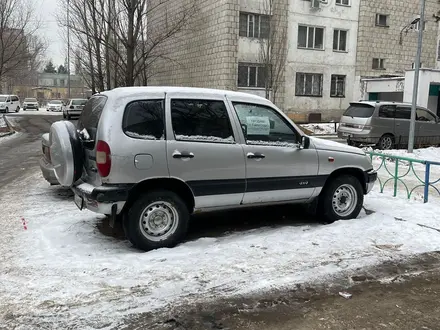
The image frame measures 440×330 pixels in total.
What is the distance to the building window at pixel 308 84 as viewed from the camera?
29.0 metres

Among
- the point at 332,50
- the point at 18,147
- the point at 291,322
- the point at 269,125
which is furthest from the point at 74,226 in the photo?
the point at 332,50

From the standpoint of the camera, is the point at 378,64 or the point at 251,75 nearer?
the point at 251,75

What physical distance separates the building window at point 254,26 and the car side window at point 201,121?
22.4 meters

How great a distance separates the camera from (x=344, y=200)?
6531 millimetres

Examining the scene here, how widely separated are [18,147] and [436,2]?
29823 mm

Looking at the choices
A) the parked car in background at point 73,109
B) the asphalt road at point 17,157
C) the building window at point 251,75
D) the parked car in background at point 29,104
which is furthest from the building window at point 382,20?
the parked car in background at point 29,104

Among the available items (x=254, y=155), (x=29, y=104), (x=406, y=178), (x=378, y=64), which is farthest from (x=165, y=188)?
(x=29, y=104)

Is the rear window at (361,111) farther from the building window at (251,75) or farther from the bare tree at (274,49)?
the building window at (251,75)

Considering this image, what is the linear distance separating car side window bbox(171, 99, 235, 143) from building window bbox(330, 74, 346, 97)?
25.9 meters

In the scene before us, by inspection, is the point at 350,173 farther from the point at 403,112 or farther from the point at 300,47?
the point at 300,47

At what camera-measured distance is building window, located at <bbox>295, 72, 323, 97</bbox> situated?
95.0 feet

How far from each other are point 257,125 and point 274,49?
2262 cm

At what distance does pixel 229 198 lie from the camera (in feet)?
18.5

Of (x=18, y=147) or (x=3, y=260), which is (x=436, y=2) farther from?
(x=3, y=260)
